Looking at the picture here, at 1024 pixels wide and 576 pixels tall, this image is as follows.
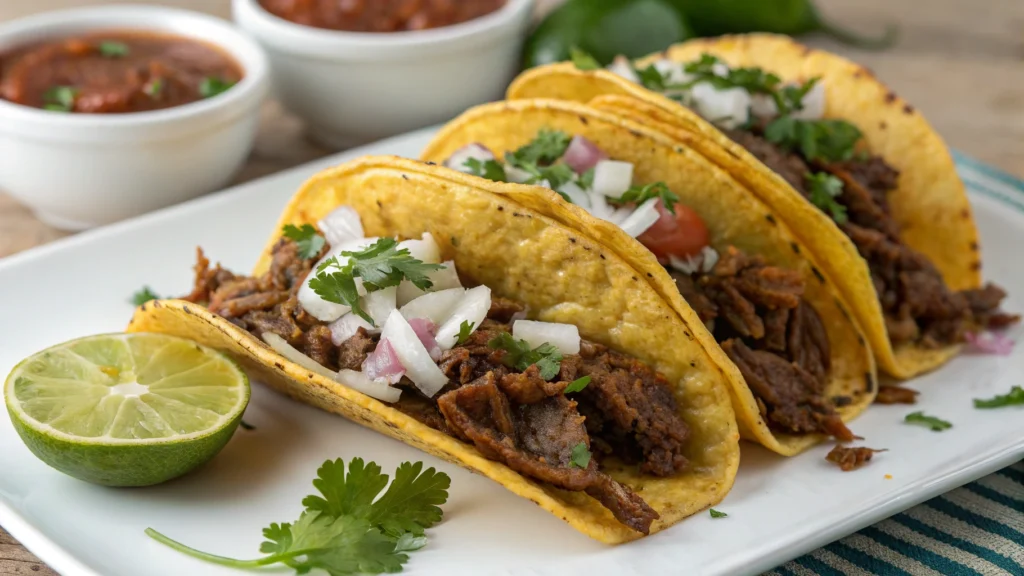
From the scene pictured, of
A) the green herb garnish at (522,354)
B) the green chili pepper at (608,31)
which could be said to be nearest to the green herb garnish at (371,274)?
the green herb garnish at (522,354)

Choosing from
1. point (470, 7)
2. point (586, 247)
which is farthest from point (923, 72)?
point (586, 247)

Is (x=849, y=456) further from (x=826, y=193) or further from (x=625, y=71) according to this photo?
(x=625, y=71)

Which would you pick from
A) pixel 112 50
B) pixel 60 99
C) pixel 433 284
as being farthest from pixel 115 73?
pixel 433 284

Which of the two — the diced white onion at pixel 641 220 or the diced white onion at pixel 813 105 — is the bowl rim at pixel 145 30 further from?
the diced white onion at pixel 813 105

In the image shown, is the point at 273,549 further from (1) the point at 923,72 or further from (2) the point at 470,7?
(1) the point at 923,72

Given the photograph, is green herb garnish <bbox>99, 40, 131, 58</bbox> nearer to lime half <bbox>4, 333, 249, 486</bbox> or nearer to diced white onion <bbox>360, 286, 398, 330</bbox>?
lime half <bbox>4, 333, 249, 486</bbox>

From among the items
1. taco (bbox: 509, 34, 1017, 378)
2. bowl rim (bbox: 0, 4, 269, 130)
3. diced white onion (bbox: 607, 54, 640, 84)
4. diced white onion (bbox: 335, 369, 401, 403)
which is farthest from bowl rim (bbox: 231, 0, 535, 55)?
diced white onion (bbox: 335, 369, 401, 403)
